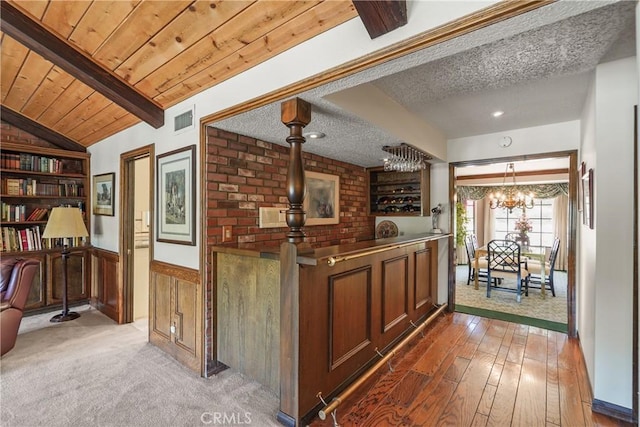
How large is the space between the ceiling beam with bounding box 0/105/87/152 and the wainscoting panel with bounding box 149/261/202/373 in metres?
2.59

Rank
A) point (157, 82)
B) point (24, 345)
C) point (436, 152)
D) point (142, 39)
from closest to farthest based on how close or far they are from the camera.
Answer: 1. point (142, 39)
2. point (157, 82)
3. point (24, 345)
4. point (436, 152)

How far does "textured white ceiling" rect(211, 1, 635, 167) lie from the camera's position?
1.32 metres

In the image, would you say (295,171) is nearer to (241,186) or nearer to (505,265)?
(241,186)

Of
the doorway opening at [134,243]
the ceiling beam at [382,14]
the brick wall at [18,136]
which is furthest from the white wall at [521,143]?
the brick wall at [18,136]

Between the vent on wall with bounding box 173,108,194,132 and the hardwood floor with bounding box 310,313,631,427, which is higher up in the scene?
the vent on wall with bounding box 173,108,194,132

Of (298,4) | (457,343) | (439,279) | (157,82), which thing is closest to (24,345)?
(157,82)

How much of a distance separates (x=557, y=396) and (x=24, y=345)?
186 inches

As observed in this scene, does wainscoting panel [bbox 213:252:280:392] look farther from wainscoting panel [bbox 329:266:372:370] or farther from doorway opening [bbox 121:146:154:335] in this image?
doorway opening [bbox 121:146:154:335]

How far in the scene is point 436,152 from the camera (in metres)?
3.54

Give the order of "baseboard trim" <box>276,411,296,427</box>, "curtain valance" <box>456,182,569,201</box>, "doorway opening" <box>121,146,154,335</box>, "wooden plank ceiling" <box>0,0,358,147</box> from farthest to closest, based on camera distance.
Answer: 1. "curtain valance" <box>456,182,569,201</box>
2. "doorway opening" <box>121,146,154,335</box>
3. "baseboard trim" <box>276,411,296,427</box>
4. "wooden plank ceiling" <box>0,0,358,147</box>

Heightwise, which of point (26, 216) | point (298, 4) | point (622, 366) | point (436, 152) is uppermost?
point (298, 4)

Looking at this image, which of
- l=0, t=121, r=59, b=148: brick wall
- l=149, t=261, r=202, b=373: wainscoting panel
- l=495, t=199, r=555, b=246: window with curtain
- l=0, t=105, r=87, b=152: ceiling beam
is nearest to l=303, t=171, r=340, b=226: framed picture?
l=149, t=261, r=202, b=373: wainscoting panel

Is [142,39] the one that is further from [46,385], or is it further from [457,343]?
[457,343]

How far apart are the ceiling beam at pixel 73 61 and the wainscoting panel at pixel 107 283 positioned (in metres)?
1.94
